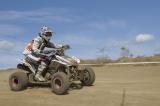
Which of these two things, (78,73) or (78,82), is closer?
(78,73)

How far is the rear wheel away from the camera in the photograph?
14320 mm

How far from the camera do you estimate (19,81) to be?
14320mm

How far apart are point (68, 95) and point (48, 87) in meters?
2.01

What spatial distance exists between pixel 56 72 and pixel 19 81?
4.17ft

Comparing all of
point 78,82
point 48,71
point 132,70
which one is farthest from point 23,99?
point 132,70

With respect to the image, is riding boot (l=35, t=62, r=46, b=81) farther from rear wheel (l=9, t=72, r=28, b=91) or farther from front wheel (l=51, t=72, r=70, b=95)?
front wheel (l=51, t=72, r=70, b=95)

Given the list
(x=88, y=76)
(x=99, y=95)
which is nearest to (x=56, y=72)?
(x=88, y=76)

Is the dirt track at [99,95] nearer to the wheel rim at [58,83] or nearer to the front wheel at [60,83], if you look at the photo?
the front wheel at [60,83]

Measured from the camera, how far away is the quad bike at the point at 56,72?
1330 cm

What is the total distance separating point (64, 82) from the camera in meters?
12.9

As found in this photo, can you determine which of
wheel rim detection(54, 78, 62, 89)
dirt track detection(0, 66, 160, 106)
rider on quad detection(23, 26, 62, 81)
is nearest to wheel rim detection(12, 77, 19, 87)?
dirt track detection(0, 66, 160, 106)

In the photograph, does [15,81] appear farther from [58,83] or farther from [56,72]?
[58,83]

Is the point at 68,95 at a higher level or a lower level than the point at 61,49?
lower

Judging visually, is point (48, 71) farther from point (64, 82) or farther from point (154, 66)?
point (154, 66)
